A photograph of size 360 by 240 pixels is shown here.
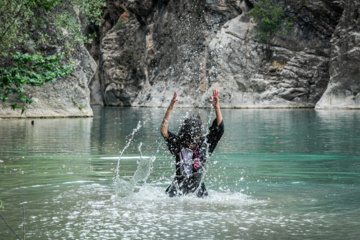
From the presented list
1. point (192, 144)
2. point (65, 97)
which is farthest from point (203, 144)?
point (65, 97)

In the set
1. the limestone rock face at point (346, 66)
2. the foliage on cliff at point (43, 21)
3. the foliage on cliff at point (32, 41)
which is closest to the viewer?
the foliage on cliff at point (32, 41)

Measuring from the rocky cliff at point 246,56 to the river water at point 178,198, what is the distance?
134ft

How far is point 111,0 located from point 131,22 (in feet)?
18.6

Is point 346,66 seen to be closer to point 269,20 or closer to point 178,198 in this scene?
point 269,20

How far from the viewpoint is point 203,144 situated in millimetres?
7441

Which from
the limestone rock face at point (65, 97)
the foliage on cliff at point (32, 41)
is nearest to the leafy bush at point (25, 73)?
the foliage on cliff at point (32, 41)

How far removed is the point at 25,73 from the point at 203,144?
8.45ft

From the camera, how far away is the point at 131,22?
8406 centimetres

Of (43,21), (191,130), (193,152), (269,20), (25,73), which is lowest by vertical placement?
(193,152)

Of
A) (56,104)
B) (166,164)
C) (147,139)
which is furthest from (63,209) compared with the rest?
(56,104)

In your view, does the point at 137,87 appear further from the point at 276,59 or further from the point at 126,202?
the point at 126,202

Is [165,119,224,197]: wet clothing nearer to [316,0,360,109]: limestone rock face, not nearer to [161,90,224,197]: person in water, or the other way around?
[161,90,224,197]: person in water

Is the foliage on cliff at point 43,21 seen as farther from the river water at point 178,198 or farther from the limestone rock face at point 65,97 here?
the river water at point 178,198

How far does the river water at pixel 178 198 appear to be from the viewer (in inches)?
240
